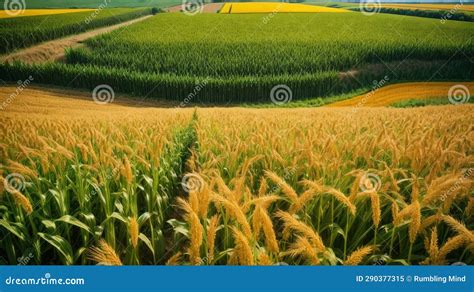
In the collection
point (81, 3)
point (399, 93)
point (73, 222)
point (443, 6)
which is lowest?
point (73, 222)

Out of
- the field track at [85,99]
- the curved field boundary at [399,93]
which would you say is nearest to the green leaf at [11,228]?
the field track at [85,99]

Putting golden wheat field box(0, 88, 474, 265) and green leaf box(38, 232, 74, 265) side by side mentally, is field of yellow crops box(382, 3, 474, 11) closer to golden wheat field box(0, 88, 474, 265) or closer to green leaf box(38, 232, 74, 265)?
golden wheat field box(0, 88, 474, 265)

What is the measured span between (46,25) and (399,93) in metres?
6.23

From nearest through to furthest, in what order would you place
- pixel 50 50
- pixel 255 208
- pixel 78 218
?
pixel 255 208 → pixel 78 218 → pixel 50 50

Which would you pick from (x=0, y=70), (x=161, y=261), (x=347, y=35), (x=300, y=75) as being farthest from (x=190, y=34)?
(x=161, y=261)

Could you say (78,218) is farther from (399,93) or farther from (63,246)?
(399,93)

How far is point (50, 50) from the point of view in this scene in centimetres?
404

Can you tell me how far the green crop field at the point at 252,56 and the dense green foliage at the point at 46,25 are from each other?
1.27 feet

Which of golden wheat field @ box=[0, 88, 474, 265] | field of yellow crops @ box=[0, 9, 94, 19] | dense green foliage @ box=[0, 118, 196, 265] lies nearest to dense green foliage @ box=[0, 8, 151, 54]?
field of yellow crops @ box=[0, 9, 94, 19]

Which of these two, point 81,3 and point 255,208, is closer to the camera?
point 255,208

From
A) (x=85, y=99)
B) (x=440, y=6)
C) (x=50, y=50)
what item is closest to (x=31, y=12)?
(x=50, y=50)

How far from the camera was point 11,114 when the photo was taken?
3.14m

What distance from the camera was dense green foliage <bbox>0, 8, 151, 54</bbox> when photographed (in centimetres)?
311

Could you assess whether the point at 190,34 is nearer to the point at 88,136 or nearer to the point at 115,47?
the point at 115,47
